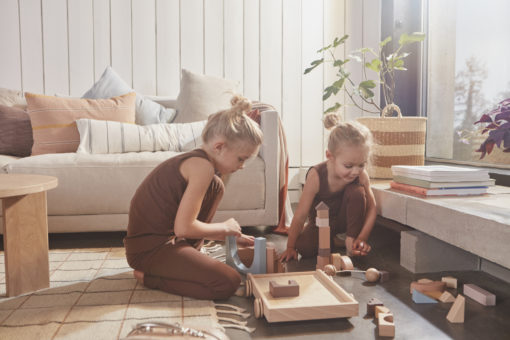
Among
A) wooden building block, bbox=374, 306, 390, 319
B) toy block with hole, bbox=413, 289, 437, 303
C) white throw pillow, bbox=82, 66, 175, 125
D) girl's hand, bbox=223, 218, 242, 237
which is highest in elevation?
white throw pillow, bbox=82, 66, 175, 125

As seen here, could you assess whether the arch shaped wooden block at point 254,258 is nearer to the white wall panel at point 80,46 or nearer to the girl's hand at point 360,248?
the girl's hand at point 360,248

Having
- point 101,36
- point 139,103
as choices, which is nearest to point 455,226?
point 139,103

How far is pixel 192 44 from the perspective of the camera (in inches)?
130

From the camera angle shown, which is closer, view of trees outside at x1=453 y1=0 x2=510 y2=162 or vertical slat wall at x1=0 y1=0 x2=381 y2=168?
view of trees outside at x1=453 y1=0 x2=510 y2=162

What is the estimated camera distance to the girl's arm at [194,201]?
1394mm

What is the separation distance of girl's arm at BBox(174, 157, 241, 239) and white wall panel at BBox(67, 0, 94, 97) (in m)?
2.10

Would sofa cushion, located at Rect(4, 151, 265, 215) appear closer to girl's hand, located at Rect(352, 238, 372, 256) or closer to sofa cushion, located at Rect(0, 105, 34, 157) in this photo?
sofa cushion, located at Rect(0, 105, 34, 157)

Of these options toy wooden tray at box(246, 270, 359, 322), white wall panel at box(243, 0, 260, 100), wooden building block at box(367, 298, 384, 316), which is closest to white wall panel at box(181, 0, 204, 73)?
white wall panel at box(243, 0, 260, 100)

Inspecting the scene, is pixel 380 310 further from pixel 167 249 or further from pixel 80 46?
pixel 80 46

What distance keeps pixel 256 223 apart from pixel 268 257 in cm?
74

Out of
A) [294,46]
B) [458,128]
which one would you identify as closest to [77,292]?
[458,128]

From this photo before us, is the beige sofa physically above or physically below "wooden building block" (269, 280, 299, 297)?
above

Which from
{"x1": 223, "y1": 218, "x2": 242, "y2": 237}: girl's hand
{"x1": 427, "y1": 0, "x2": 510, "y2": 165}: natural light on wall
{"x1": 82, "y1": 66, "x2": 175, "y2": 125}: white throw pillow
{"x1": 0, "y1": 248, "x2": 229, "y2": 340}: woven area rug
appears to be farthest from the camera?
{"x1": 82, "y1": 66, "x2": 175, "y2": 125}: white throw pillow

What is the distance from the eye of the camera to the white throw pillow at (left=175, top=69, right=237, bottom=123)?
9.11 feet
